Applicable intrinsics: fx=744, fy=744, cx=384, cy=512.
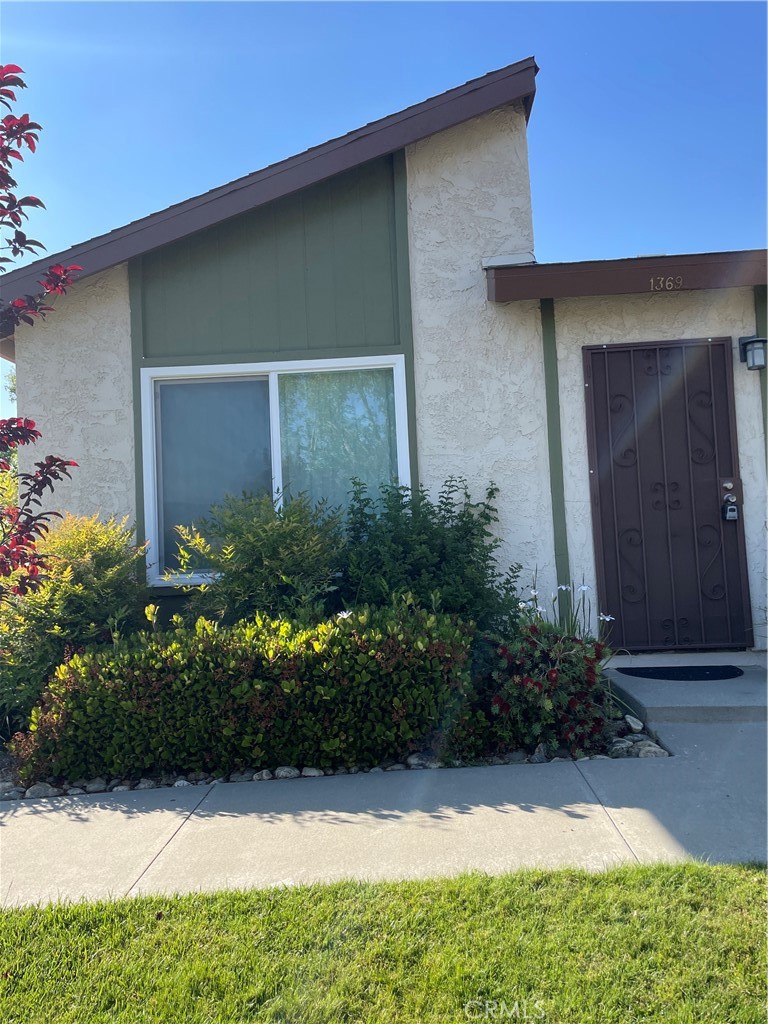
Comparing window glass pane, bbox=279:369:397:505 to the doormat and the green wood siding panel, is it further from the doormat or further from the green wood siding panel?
the doormat

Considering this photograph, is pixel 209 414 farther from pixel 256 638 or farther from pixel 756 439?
pixel 756 439

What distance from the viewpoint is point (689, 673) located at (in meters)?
5.20

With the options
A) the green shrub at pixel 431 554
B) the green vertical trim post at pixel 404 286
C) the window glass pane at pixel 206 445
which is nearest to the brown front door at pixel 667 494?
the green shrub at pixel 431 554

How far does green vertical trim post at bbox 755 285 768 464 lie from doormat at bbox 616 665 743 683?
1.70 meters

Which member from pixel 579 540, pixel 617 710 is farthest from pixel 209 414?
pixel 617 710

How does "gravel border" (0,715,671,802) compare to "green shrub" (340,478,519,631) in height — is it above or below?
below

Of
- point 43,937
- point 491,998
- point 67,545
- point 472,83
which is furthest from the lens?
point 472,83

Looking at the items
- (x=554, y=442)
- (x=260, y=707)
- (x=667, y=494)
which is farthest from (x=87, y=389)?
(x=667, y=494)

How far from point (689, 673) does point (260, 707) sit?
3.04 meters

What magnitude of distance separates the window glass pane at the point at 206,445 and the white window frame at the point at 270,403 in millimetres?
76

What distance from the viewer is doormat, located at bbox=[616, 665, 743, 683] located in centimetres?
508

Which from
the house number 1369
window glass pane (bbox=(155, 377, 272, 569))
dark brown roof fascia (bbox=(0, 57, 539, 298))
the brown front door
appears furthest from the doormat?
dark brown roof fascia (bbox=(0, 57, 539, 298))

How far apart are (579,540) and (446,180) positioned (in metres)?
3.09

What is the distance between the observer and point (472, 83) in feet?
18.7
